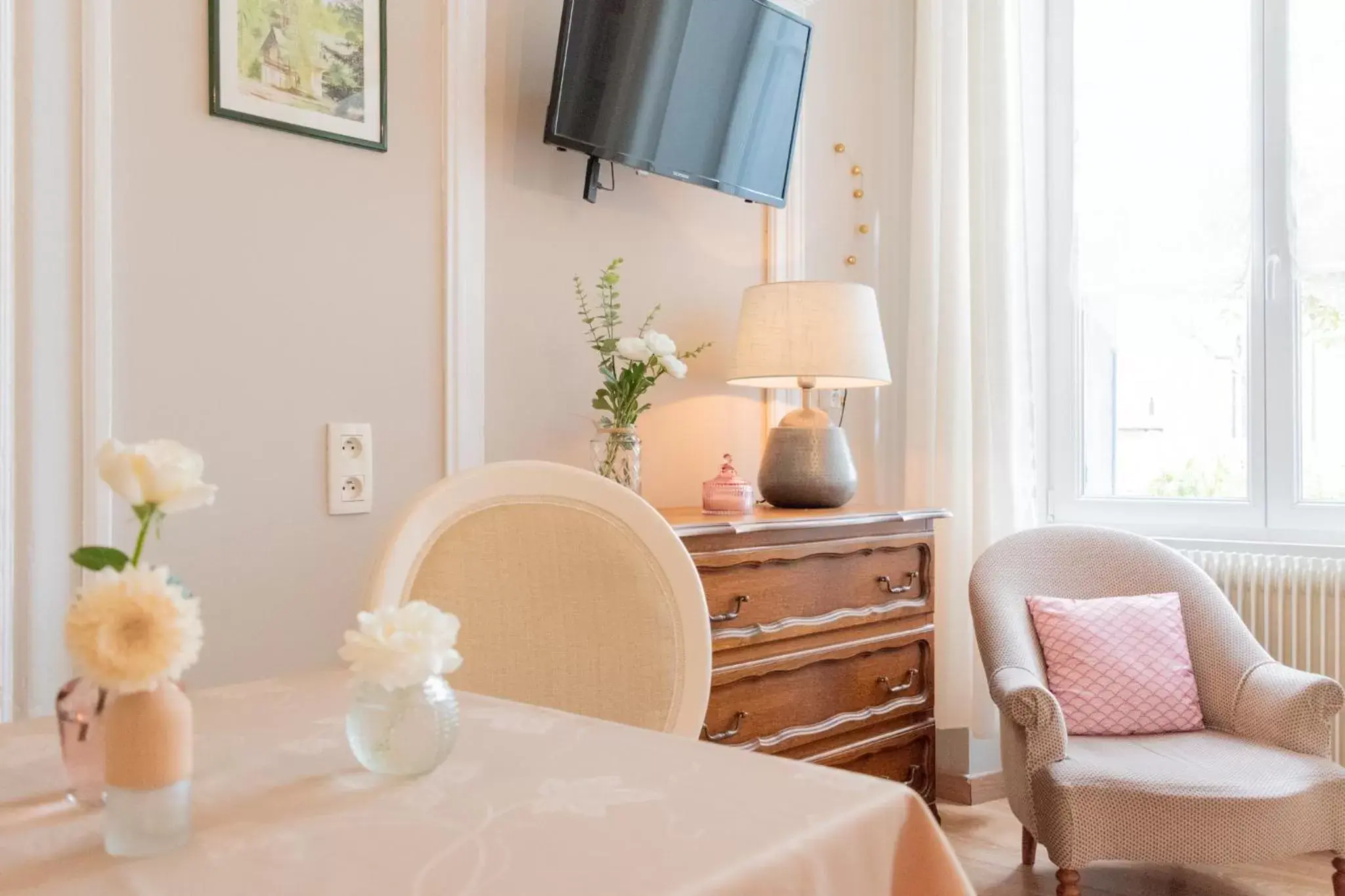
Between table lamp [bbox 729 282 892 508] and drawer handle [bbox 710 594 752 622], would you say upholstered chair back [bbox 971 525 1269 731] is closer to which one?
table lamp [bbox 729 282 892 508]

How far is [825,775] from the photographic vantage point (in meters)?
0.83

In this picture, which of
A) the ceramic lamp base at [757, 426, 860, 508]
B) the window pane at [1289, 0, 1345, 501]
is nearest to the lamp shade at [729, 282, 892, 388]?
the ceramic lamp base at [757, 426, 860, 508]

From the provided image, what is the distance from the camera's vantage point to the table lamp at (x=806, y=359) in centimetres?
263

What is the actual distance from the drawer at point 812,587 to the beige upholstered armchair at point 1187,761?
0.60 feet

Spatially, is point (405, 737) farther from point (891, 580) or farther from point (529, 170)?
point (891, 580)

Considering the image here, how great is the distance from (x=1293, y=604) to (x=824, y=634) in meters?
1.42

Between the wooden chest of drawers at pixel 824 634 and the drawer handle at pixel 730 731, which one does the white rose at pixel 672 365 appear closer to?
the wooden chest of drawers at pixel 824 634

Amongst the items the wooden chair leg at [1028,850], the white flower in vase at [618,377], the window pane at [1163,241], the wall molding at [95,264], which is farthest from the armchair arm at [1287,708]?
the wall molding at [95,264]

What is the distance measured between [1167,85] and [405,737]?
338cm

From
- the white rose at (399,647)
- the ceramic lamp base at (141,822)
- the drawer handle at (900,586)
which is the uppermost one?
the white rose at (399,647)

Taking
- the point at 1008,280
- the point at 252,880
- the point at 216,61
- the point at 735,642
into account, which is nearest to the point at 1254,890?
the point at 735,642

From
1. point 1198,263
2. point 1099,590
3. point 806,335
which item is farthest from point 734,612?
point 1198,263

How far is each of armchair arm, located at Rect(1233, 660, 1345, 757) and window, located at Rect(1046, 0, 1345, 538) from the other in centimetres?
83

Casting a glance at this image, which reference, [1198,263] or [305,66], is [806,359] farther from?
[1198,263]
